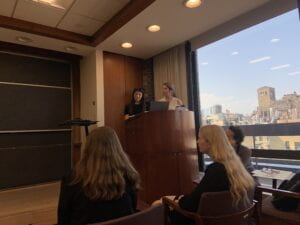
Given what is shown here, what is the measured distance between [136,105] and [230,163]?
2.68 meters

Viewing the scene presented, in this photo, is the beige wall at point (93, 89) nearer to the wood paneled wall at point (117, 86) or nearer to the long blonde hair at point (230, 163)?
the wood paneled wall at point (117, 86)

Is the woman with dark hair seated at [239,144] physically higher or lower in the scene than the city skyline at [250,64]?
lower

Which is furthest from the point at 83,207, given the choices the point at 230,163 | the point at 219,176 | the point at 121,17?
the point at 121,17

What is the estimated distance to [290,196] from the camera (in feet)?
6.79

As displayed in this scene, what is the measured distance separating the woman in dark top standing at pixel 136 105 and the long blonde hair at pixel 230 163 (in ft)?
7.65

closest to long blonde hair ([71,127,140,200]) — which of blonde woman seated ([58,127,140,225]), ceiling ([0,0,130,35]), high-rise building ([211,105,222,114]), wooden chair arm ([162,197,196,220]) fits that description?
blonde woman seated ([58,127,140,225])

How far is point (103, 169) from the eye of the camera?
1.41 meters

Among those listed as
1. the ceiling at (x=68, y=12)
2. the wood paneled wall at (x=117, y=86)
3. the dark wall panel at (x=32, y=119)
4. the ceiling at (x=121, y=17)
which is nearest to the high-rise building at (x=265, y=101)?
the ceiling at (x=121, y=17)

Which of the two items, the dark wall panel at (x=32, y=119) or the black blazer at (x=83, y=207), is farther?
the dark wall panel at (x=32, y=119)

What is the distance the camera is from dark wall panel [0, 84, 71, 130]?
407cm

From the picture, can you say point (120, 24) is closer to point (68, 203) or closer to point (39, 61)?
point (39, 61)

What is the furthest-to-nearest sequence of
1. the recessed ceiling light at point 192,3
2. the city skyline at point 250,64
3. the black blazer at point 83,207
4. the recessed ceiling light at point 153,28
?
the recessed ceiling light at point 153,28
the city skyline at point 250,64
the recessed ceiling light at point 192,3
the black blazer at point 83,207

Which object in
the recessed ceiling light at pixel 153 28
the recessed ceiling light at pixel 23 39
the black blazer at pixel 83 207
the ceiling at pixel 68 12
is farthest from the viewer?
the recessed ceiling light at pixel 23 39

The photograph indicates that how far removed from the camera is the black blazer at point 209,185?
1.69 meters
